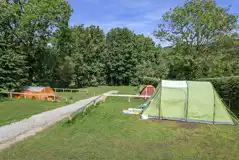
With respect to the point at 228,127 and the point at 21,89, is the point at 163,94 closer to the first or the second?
the point at 228,127

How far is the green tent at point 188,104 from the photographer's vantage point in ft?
27.7

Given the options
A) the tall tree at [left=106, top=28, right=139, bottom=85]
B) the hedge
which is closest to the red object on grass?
the hedge

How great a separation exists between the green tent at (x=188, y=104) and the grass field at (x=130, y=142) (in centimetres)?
47

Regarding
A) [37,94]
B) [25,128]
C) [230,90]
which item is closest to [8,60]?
[37,94]

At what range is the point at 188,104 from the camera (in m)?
8.68

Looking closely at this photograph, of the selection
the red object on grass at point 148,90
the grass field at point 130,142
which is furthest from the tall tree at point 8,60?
the red object on grass at point 148,90

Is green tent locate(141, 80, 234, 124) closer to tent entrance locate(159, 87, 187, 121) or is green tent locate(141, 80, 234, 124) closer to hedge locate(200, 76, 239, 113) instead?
tent entrance locate(159, 87, 187, 121)

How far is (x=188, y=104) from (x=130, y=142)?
3.95m

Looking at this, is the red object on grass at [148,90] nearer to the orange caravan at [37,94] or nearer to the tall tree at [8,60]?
the orange caravan at [37,94]

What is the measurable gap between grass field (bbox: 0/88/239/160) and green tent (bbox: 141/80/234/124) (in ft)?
1.53

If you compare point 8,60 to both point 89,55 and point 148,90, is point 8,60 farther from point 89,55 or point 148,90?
point 89,55

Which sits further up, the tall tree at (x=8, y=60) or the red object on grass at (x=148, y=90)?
the tall tree at (x=8, y=60)

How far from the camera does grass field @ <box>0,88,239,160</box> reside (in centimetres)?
505

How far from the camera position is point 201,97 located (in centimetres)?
866
